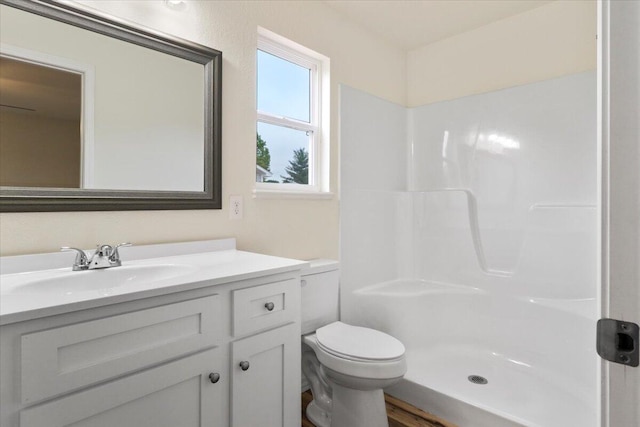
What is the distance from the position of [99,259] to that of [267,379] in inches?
29.3

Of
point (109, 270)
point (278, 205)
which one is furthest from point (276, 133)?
point (109, 270)

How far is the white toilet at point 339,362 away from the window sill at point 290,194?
1.37 feet

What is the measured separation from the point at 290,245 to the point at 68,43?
138cm

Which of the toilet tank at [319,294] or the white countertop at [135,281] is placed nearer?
the white countertop at [135,281]

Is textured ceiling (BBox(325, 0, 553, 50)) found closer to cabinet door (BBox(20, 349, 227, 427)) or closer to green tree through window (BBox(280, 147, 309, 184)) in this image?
green tree through window (BBox(280, 147, 309, 184))

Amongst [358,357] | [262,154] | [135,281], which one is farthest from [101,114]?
[358,357]

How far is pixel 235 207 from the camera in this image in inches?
70.8

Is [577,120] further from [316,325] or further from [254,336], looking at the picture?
[254,336]

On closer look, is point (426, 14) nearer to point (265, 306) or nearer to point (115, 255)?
point (265, 306)

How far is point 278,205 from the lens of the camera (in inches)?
79.7

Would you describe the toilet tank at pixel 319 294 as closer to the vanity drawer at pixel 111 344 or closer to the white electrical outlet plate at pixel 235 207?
the white electrical outlet plate at pixel 235 207

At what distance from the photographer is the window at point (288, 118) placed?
204 cm

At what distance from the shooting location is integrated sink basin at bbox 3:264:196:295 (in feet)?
3.43

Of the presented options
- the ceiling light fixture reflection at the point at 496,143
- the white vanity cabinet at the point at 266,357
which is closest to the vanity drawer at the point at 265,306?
the white vanity cabinet at the point at 266,357
